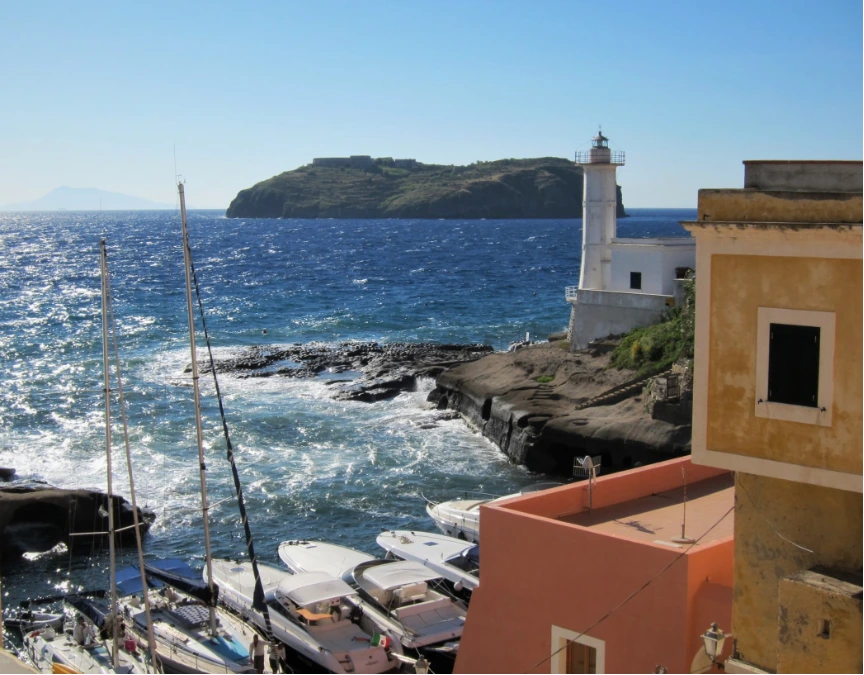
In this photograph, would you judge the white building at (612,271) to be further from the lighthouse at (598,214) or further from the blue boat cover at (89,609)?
the blue boat cover at (89,609)

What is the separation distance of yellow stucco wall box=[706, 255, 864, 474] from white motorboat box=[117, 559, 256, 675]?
12.0 metres

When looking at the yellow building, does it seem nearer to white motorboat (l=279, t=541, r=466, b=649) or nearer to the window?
the window

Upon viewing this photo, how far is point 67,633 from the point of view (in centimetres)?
1884

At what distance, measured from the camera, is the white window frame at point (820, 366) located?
6.64m

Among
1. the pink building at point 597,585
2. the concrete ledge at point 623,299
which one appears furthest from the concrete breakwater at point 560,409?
the pink building at point 597,585

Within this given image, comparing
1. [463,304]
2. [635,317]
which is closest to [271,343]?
[463,304]

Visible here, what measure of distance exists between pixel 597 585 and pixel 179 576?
14691 millimetres

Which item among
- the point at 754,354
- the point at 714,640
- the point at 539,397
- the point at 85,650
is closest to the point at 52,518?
the point at 85,650

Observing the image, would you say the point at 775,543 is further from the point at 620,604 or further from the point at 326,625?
the point at 326,625

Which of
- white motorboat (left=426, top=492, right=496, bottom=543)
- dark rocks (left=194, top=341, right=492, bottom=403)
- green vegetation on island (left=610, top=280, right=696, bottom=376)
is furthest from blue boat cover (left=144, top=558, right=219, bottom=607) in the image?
dark rocks (left=194, top=341, right=492, bottom=403)

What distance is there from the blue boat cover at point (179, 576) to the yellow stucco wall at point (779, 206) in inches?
602

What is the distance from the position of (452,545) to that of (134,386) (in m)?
26.9

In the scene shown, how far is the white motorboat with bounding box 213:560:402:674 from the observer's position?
57.0 ft

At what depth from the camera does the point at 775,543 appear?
7.20 metres
